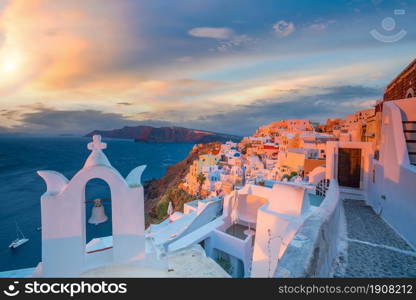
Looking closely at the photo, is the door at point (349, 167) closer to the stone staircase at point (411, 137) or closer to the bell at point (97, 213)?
the stone staircase at point (411, 137)

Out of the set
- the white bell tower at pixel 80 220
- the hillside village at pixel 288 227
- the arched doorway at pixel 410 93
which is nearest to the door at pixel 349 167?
the hillside village at pixel 288 227

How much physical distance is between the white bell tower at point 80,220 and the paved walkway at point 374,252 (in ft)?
11.3

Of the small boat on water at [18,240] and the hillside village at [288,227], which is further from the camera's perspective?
the small boat on water at [18,240]

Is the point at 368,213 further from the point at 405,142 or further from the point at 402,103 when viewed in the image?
the point at 402,103

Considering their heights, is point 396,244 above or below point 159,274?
above

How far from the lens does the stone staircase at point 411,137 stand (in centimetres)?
499

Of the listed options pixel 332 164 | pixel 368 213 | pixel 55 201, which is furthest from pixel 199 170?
pixel 55 201

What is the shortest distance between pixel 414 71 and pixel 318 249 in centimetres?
914

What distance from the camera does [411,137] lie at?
524 cm

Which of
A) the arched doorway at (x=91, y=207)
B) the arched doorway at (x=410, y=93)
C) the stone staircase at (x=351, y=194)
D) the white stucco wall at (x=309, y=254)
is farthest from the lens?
the arched doorway at (x=91, y=207)

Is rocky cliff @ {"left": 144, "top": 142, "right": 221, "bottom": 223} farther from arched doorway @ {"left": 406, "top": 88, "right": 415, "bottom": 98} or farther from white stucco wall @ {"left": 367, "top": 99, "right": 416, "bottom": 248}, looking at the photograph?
arched doorway @ {"left": 406, "top": 88, "right": 415, "bottom": 98}

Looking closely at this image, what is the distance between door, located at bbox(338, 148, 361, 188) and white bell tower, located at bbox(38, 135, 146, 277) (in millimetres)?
8090

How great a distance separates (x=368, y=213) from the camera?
5980 millimetres

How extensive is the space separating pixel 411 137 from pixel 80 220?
25.8ft
